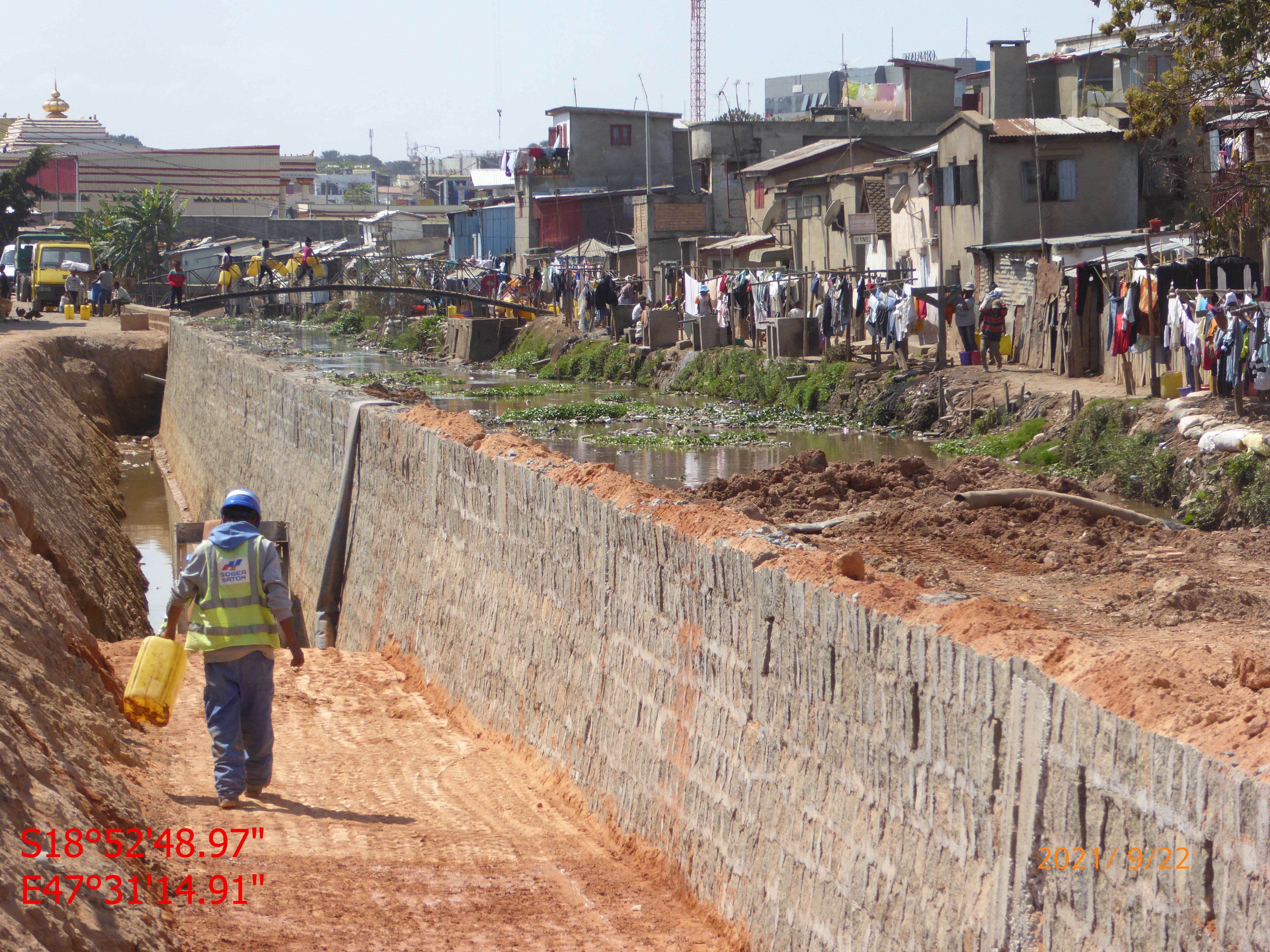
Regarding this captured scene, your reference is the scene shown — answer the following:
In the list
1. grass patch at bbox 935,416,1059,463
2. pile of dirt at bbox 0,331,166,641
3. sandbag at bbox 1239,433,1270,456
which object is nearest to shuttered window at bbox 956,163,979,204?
grass patch at bbox 935,416,1059,463

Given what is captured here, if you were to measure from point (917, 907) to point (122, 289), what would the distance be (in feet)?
139

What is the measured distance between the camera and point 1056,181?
29.3 m

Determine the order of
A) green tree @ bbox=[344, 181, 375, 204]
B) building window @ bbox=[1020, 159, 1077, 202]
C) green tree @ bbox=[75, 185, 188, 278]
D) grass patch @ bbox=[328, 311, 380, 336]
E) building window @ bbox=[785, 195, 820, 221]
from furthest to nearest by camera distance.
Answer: green tree @ bbox=[344, 181, 375, 204]
green tree @ bbox=[75, 185, 188, 278]
grass patch @ bbox=[328, 311, 380, 336]
building window @ bbox=[785, 195, 820, 221]
building window @ bbox=[1020, 159, 1077, 202]

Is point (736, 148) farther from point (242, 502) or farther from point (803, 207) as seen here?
point (242, 502)

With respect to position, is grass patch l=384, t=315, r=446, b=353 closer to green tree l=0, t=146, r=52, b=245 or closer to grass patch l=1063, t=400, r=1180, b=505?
green tree l=0, t=146, r=52, b=245

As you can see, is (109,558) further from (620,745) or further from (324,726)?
(620,745)

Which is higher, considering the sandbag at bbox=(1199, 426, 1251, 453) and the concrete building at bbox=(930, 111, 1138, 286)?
the concrete building at bbox=(930, 111, 1138, 286)

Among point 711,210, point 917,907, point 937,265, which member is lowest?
point 917,907

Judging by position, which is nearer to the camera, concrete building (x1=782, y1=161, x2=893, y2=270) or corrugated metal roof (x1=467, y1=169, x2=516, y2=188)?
concrete building (x1=782, y1=161, x2=893, y2=270)

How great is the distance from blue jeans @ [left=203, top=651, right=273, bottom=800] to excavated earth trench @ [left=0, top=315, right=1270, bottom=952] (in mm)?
167

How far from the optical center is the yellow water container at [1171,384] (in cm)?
1902

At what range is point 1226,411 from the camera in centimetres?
1706

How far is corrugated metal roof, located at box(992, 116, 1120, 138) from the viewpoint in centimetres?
2878

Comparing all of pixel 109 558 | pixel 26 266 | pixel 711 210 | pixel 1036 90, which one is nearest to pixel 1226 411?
pixel 109 558
